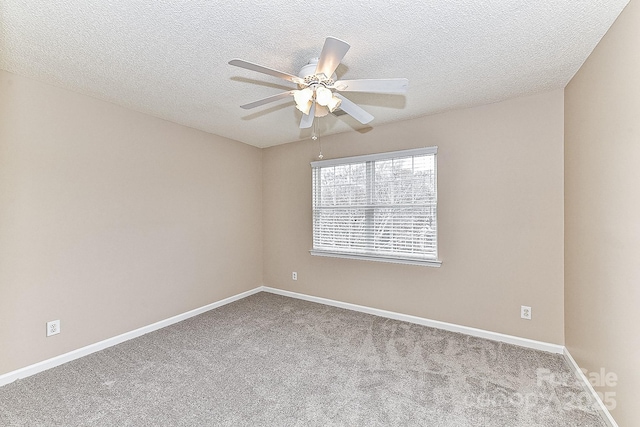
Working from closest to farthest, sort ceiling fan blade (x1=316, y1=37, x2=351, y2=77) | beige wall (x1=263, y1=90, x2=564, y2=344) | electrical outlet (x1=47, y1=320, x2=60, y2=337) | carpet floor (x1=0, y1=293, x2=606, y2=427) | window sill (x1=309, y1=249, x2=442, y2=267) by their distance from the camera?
ceiling fan blade (x1=316, y1=37, x2=351, y2=77), carpet floor (x1=0, y1=293, x2=606, y2=427), electrical outlet (x1=47, y1=320, x2=60, y2=337), beige wall (x1=263, y1=90, x2=564, y2=344), window sill (x1=309, y1=249, x2=442, y2=267)

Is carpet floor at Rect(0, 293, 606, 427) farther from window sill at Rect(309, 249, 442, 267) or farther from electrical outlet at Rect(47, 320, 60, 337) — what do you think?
window sill at Rect(309, 249, 442, 267)

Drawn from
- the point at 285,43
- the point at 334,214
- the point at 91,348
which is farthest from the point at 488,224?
the point at 91,348

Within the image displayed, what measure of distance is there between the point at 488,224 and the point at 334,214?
1.84m

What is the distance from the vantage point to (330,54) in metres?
1.47

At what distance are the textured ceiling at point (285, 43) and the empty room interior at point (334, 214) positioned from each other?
2cm

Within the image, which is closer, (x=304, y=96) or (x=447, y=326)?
(x=304, y=96)

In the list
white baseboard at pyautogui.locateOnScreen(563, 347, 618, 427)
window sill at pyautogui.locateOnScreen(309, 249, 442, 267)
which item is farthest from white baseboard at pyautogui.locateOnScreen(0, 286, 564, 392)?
window sill at pyautogui.locateOnScreen(309, 249, 442, 267)

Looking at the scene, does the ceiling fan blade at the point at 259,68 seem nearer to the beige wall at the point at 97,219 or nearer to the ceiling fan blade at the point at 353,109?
the ceiling fan blade at the point at 353,109

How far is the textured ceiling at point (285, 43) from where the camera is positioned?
4.89 feet

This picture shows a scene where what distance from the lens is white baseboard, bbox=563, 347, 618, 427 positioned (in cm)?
163

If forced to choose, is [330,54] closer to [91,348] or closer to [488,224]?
[488,224]

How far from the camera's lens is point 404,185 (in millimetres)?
3287

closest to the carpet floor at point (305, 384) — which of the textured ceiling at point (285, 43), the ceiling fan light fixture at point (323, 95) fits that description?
the ceiling fan light fixture at point (323, 95)

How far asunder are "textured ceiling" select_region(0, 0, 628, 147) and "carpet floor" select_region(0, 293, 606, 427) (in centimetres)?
237
